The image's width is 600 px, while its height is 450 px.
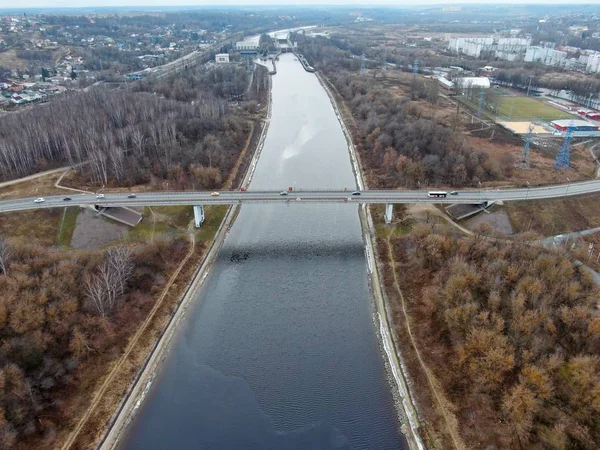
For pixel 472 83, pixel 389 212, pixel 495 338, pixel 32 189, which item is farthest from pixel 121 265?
pixel 472 83

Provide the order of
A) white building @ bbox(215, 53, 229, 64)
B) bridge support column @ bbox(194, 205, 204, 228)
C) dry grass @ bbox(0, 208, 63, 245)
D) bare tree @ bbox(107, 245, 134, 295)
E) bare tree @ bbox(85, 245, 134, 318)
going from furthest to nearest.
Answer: white building @ bbox(215, 53, 229, 64) → bridge support column @ bbox(194, 205, 204, 228) → dry grass @ bbox(0, 208, 63, 245) → bare tree @ bbox(107, 245, 134, 295) → bare tree @ bbox(85, 245, 134, 318)

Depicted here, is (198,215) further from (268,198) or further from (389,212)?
(389,212)

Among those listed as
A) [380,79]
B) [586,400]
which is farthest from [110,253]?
[380,79]

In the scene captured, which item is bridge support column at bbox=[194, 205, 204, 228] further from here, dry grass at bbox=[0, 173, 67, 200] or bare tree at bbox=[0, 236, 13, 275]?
bare tree at bbox=[0, 236, 13, 275]

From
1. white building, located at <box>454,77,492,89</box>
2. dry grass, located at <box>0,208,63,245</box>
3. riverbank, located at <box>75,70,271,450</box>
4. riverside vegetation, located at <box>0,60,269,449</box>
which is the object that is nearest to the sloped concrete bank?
riverbank, located at <box>75,70,271,450</box>

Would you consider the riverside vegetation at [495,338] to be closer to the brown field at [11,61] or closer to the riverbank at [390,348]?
the riverbank at [390,348]

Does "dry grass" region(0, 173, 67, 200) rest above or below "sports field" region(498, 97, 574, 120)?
above

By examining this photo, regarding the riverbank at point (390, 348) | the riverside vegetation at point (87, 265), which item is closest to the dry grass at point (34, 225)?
the riverside vegetation at point (87, 265)
